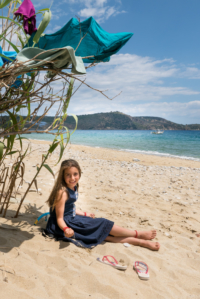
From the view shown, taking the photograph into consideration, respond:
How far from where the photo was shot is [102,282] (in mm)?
1812

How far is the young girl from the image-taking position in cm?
250

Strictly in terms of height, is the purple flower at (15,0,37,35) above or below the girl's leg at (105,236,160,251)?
above

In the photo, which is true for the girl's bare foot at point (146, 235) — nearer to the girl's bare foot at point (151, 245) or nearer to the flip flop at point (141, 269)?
the girl's bare foot at point (151, 245)

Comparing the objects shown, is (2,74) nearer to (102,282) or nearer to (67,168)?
(67,168)

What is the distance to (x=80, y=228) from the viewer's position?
2.58m

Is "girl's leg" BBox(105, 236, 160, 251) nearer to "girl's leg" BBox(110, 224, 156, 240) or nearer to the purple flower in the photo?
"girl's leg" BBox(110, 224, 156, 240)

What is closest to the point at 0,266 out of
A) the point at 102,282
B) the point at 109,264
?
the point at 102,282

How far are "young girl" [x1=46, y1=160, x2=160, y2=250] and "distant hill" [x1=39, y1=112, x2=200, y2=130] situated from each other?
327ft

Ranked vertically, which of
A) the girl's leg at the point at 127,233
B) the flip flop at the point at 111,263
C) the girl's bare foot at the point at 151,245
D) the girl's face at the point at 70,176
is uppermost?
the girl's face at the point at 70,176

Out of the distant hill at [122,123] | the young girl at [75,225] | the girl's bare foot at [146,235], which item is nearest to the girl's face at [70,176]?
the young girl at [75,225]

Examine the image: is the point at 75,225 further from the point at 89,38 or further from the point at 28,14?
the point at 28,14

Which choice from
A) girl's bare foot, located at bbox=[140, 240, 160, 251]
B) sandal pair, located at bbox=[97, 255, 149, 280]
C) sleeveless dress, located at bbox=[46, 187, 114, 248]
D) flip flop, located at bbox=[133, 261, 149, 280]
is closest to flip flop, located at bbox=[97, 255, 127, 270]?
sandal pair, located at bbox=[97, 255, 149, 280]

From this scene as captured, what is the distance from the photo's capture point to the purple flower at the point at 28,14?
1860 mm

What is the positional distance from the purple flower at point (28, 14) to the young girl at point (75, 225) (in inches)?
62.5
